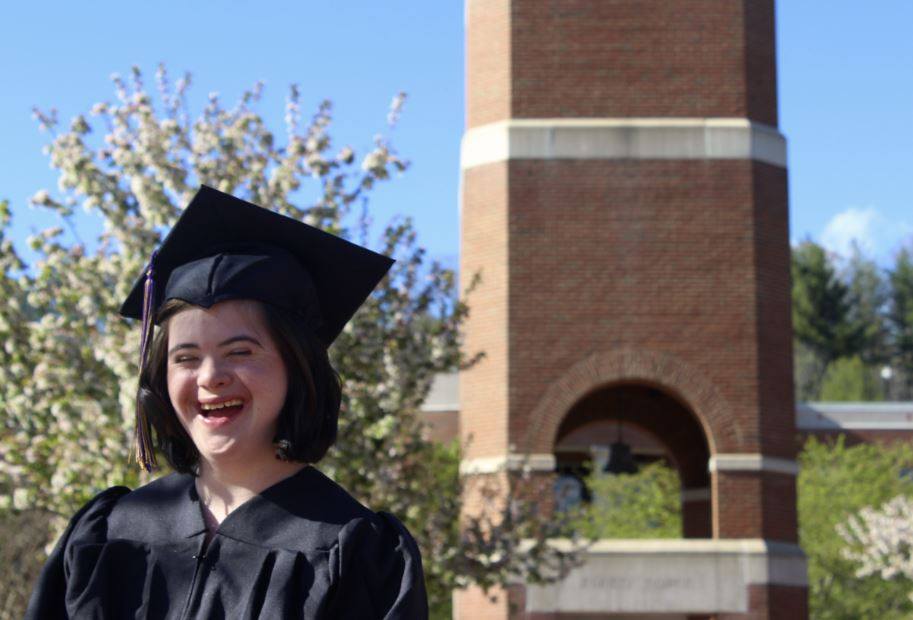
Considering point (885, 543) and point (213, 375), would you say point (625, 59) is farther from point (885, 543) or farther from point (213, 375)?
point (885, 543)

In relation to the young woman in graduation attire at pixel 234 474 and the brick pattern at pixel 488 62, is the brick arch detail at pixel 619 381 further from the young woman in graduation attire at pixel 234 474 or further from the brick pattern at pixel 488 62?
the young woman in graduation attire at pixel 234 474

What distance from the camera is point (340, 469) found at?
13000 mm

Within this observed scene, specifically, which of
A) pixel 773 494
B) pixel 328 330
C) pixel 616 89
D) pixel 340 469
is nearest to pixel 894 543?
pixel 773 494

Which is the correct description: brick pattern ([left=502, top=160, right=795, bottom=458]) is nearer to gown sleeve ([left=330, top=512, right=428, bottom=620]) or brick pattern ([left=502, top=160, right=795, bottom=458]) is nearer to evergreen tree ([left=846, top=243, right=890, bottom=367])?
gown sleeve ([left=330, top=512, right=428, bottom=620])

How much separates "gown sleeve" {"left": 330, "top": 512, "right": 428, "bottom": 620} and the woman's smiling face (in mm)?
281

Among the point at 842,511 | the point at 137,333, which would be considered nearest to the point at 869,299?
the point at 842,511

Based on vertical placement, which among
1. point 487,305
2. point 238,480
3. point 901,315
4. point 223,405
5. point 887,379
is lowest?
point 238,480

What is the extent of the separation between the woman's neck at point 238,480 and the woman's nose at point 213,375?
6.3 inches

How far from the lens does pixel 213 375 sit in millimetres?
3357

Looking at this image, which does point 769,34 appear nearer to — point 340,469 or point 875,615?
point 340,469

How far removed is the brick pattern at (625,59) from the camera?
18.5 m

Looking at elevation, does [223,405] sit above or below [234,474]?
above

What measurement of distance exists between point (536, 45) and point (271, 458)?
51.2 feet

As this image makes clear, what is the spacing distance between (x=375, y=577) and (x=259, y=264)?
71cm
